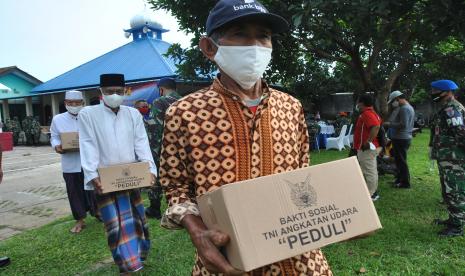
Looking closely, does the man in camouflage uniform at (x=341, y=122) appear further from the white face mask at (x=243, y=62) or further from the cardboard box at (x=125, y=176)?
the white face mask at (x=243, y=62)

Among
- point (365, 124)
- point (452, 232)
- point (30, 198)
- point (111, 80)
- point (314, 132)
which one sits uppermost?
point (111, 80)

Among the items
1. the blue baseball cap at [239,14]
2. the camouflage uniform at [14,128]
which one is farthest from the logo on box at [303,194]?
the camouflage uniform at [14,128]

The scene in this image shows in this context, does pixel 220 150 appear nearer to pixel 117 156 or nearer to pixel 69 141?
pixel 117 156

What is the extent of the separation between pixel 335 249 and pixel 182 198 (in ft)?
10.4

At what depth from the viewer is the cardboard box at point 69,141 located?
500 cm

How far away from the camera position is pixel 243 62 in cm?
153

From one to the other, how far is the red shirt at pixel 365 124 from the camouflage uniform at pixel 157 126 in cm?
283

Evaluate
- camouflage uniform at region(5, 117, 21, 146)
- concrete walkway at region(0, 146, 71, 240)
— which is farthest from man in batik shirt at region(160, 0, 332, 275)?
camouflage uniform at region(5, 117, 21, 146)

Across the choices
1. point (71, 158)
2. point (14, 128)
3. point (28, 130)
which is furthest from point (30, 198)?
point (14, 128)

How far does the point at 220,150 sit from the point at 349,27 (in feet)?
21.8

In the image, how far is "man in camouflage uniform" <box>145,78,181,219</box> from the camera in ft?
17.5

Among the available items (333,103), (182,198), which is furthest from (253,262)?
(333,103)

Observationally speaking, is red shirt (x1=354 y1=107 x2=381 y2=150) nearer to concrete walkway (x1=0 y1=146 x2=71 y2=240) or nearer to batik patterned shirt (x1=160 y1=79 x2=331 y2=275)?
batik patterned shirt (x1=160 y1=79 x2=331 y2=275)

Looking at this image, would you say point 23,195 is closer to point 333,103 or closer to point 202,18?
point 202,18
